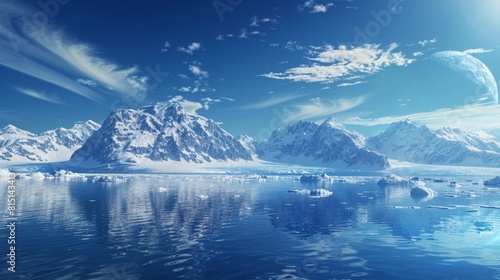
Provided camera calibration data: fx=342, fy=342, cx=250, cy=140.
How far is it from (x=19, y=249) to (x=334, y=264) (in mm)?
31103

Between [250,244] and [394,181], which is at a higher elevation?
[394,181]

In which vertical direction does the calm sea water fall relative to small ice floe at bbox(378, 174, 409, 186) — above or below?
below

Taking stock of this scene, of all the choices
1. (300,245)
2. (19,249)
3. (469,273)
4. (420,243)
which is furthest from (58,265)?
(420,243)

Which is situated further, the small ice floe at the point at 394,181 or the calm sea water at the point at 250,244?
the small ice floe at the point at 394,181

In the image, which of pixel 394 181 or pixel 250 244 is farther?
pixel 394 181

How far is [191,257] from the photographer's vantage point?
107 ft

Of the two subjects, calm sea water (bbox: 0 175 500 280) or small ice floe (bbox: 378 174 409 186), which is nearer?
calm sea water (bbox: 0 175 500 280)

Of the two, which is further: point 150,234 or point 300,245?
point 150,234

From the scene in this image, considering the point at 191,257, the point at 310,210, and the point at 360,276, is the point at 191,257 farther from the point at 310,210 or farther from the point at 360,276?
the point at 310,210

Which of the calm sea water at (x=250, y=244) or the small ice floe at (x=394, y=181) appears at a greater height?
the small ice floe at (x=394, y=181)

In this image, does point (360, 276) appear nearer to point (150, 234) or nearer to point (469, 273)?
point (469, 273)

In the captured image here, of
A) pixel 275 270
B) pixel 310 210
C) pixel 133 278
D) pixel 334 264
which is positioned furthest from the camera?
pixel 310 210

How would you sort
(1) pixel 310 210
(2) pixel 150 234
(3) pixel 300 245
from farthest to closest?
(1) pixel 310 210
(2) pixel 150 234
(3) pixel 300 245

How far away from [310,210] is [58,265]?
48.3 meters
